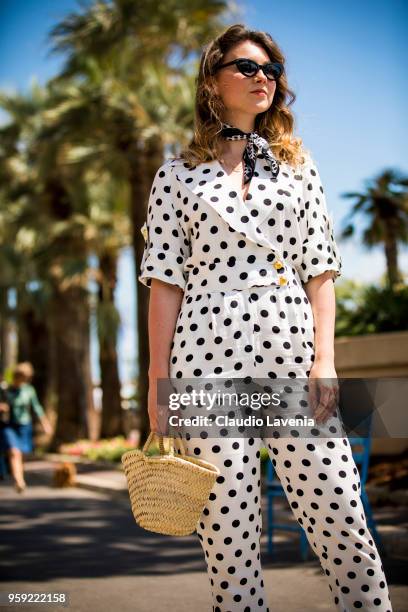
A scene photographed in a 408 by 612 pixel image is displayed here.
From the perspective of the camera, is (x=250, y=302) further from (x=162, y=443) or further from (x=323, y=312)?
(x=162, y=443)

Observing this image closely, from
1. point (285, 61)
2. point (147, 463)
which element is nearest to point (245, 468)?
point (147, 463)

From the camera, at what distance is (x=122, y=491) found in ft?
37.2

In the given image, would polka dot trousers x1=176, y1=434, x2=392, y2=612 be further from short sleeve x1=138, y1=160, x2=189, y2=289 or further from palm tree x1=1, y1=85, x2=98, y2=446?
palm tree x1=1, y1=85, x2=98, y2=446

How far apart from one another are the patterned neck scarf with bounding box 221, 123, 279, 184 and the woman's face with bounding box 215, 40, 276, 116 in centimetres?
7

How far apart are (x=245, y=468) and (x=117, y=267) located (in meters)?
21.0

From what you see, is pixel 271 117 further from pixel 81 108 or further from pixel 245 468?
pixel 81 108

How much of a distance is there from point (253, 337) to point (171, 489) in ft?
1.65

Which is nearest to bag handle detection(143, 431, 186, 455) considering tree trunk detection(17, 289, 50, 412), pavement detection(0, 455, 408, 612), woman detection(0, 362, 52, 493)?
pavement detection(0, 455, 408, 612)

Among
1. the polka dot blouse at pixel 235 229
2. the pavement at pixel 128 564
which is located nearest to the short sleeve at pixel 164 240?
the polka dot blouse at pixel 235 229

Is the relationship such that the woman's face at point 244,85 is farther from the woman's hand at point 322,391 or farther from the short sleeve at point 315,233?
the woman's hand at point 322,391

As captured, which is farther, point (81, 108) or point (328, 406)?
point (81, 108)

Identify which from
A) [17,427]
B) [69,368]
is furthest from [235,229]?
[69,368]

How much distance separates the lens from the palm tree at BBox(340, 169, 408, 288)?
1895 centimetres

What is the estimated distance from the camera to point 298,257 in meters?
2.75
